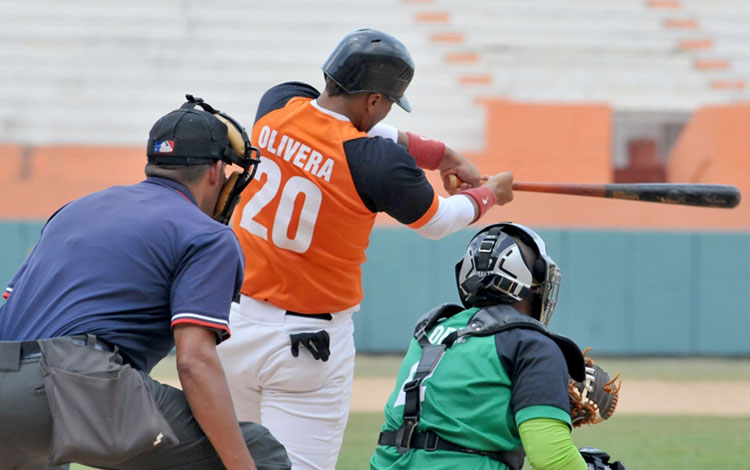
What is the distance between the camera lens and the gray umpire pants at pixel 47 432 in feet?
8.75

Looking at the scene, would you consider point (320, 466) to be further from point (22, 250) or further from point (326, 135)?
point (22, 250)

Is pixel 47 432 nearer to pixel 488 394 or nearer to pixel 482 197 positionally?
pixel 488 394

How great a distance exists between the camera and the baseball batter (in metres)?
3.79

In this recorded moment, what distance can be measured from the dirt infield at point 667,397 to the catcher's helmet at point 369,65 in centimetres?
541

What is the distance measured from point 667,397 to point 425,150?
6.29m

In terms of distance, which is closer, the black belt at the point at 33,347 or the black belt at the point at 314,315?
the black belt at the point at 33,347

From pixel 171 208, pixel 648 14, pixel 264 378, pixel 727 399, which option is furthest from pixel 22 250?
pixel 648 14

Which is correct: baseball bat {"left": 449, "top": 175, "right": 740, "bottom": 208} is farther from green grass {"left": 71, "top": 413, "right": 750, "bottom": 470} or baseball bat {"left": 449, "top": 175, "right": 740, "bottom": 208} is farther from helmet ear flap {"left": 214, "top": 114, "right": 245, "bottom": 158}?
green grass {"left": 71, "top": 413, "right": 750, "bottom": 470}

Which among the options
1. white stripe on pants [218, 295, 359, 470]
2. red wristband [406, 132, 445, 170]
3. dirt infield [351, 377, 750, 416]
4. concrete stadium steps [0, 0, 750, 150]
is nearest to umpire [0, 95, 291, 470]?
white stripe on pants [218, 295, 359, 470]

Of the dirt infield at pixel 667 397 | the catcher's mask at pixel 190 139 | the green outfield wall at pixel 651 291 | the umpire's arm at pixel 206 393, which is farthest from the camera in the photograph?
the green outfield wall at pixel 651 291

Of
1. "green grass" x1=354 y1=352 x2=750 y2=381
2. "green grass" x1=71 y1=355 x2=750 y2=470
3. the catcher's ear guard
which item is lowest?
"green grass" x1=354 y1=352 x2=750 y2=381

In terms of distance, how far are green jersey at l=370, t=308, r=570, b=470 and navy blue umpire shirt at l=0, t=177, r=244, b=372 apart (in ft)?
2.47

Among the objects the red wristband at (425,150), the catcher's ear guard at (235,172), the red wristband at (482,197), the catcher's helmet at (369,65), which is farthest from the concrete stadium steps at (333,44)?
the catcher's ear guard at (235,172)

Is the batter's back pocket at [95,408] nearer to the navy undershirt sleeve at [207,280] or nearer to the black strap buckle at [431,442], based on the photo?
the navy undershirt sleeve at [207,280]
